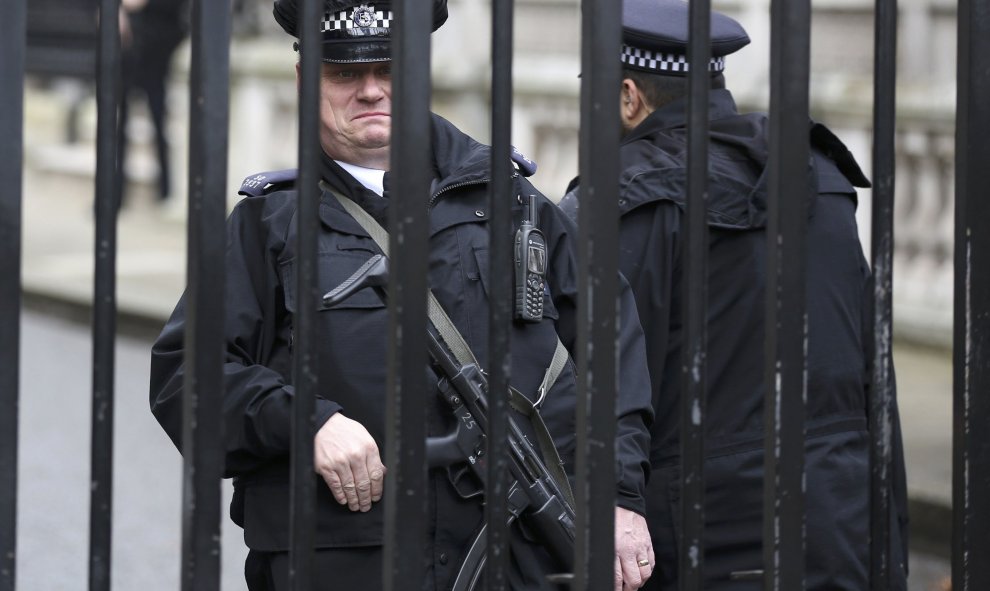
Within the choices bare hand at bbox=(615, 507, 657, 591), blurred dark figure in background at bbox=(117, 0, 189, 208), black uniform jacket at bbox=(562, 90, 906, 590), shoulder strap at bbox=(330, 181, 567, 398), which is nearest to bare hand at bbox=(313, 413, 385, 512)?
shoulder strap at bbox=(330, 181, 567, 398)

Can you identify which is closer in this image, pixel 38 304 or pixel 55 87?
pixel 38 304

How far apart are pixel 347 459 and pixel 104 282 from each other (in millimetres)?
1096

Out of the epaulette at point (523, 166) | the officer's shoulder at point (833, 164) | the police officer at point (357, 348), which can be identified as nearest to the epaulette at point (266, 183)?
the police officer at point (357, 348)

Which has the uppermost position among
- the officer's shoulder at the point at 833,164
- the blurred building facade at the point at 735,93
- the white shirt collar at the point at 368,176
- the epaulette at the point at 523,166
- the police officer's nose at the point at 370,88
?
the blurred building facade at the point at 735,93

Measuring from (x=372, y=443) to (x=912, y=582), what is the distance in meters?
3.67

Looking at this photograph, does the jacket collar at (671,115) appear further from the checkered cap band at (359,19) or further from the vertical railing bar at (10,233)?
the vertical railing bar at (10,233)

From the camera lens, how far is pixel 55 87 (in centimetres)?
1791

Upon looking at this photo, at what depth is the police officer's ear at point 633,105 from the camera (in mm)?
3811

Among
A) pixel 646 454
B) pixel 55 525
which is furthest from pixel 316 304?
pixel 55 525

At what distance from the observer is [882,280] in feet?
6.71

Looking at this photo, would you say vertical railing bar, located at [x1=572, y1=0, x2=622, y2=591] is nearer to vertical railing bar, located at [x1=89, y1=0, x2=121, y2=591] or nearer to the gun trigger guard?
vertical railing bar, located at [x1=89, y1=0, x2=121, y2=591]

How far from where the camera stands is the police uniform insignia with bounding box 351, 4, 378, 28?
3020 mm

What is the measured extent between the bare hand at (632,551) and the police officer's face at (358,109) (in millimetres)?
795

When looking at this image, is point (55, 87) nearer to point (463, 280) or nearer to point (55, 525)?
point (55, 525)
